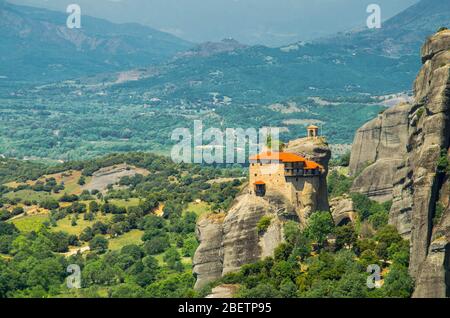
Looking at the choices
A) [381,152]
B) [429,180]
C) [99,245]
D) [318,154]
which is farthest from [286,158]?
[99,245]

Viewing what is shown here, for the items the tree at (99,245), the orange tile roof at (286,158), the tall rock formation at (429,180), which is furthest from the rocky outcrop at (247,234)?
the tree at (99,245)

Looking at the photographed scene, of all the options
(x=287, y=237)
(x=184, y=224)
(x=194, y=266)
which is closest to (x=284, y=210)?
(x=287, y=237)

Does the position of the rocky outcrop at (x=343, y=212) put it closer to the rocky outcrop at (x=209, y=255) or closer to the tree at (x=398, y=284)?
the rocky outcrop at (x=209, y=255)

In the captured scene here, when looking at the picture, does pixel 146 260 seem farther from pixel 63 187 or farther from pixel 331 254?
pixel 63 187

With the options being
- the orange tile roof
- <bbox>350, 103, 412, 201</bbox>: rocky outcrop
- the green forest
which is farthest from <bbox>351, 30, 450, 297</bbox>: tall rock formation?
<bbox>350, 103, 412, 201</bbox>: rocky outcrop
